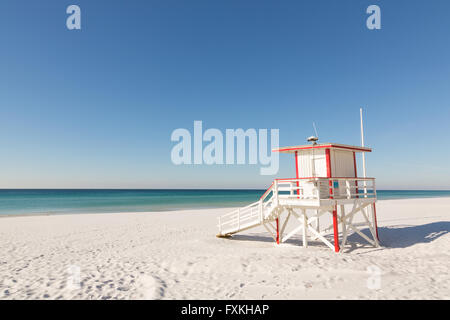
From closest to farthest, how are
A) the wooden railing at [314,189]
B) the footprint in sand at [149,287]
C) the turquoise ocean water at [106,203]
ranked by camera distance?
1. the footprint in sand at [149,287]
2. the wooden railing at [314,189]
3. the turquoise ocean water at [106,203]

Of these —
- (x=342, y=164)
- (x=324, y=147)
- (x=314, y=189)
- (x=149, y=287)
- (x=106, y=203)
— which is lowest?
(x=106, y=203)

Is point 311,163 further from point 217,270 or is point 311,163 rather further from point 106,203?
point 106,203

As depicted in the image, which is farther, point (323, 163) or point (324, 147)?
point (323, 163)

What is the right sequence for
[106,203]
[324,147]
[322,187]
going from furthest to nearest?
[106,203] → [324,147] → [322,187]

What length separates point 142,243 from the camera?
12.9m

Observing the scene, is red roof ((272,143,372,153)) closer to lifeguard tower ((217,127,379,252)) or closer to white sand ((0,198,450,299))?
lifeguard tower ((217,127,379,252))

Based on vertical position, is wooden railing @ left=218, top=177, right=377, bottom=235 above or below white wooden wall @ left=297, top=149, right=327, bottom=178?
below

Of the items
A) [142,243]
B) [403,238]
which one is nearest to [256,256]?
[142,243]

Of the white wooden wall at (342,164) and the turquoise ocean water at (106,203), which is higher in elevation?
the white wooden wall at (342,164)

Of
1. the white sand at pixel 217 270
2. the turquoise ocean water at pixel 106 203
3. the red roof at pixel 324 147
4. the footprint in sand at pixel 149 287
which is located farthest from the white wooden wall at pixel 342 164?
the turquoise ocean water at pixel 106 203

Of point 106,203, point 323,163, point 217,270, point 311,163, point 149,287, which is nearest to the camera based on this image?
point 149,287

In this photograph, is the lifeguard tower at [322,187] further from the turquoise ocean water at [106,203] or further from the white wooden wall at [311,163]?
the turquoise ocean water at [106,203]

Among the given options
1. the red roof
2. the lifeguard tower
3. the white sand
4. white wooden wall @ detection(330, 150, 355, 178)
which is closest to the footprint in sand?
the white sand

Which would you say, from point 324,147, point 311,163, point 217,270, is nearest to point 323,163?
point 311,163
